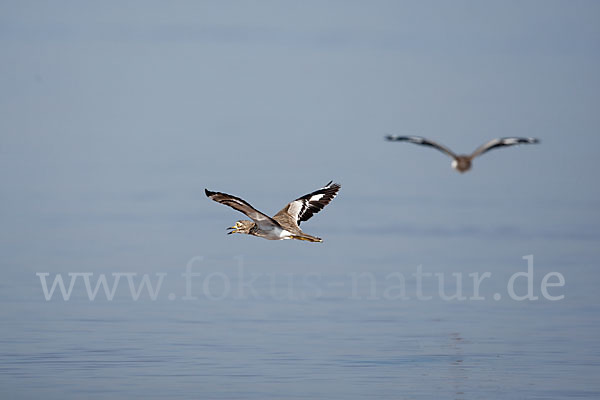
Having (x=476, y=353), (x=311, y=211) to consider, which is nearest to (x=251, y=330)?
(x=311, y=211)

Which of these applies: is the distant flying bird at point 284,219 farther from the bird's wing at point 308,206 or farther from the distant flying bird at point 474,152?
the distant flying bird at point 474,152

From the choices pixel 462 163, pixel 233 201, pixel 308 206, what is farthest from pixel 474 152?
pixel 233 201

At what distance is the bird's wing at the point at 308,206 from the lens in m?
23.2

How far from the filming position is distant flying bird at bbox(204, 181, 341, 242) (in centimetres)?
2020

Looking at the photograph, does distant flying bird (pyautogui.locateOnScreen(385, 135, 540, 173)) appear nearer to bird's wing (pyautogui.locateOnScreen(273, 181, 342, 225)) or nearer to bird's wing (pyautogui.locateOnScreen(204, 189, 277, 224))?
bird's wing (pyautogui.locateOnScreen(273, 181, 342, 225))

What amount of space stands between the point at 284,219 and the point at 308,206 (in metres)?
0.77

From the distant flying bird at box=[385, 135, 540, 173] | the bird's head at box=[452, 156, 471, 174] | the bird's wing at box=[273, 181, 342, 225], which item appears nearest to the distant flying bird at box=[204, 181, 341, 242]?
the bird's wing at box=[273, 181, 342, 225]

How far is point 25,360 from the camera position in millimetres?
20203

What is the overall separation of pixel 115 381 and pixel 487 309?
357 inches

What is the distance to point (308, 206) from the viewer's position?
23406mm

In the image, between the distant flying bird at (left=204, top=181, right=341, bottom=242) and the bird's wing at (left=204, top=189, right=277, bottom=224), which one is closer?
the bird's wing at (left=204, top=189, right=277, bottom=224)

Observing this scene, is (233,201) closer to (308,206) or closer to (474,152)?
(308,206)

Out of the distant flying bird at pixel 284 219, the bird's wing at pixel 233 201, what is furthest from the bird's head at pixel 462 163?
the bird's wing at pixel 233 201

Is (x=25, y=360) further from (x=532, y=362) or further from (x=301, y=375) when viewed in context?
(x=532, y=362)
